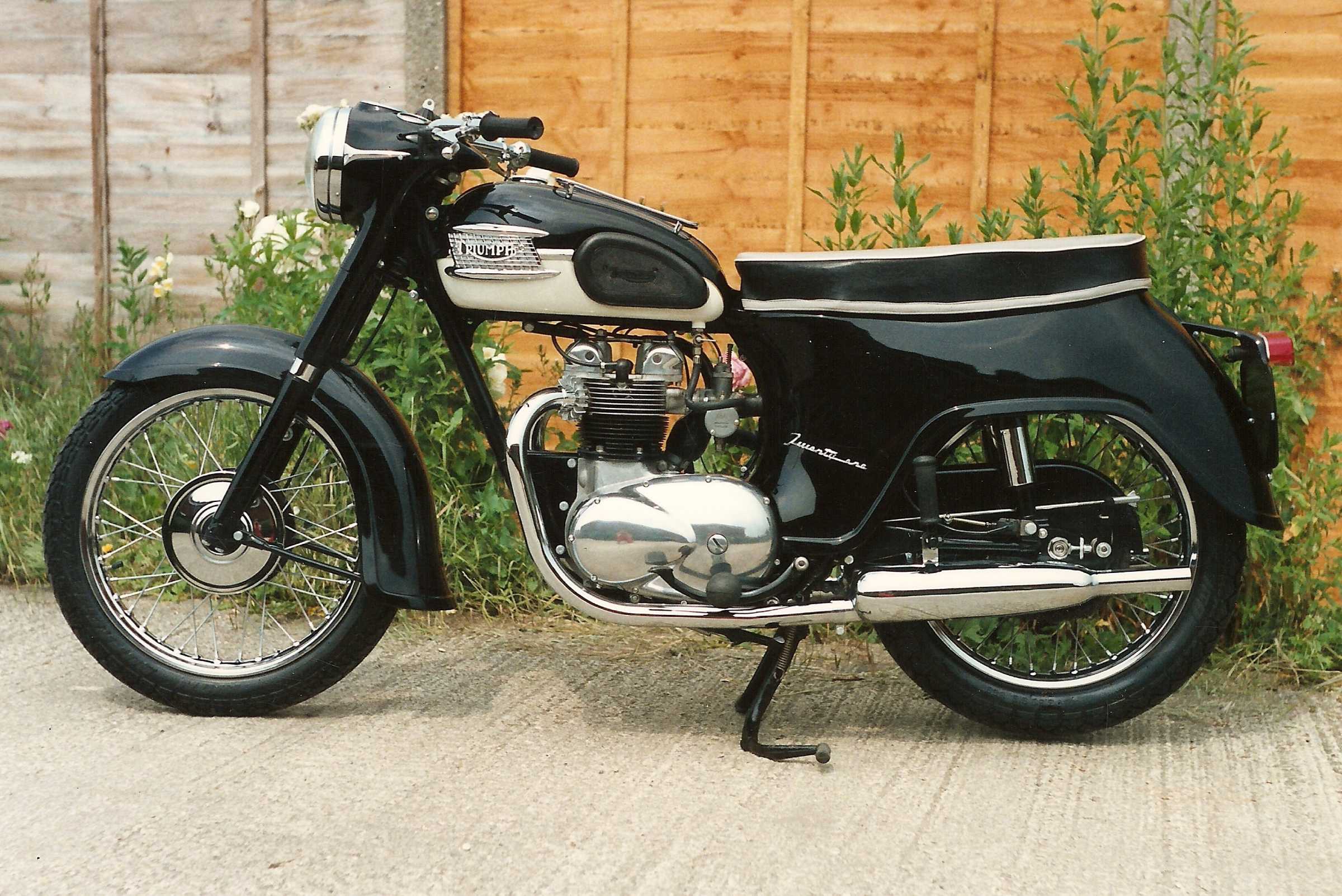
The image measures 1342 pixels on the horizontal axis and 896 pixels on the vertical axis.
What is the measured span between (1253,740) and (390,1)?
406cm

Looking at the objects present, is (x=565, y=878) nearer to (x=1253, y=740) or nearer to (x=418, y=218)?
(x=418, y=218)

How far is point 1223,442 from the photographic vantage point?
283 cm

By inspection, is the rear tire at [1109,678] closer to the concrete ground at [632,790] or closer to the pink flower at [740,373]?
the concrete ground at [632,790]

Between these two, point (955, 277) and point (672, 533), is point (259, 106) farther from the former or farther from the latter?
point (955, 277)

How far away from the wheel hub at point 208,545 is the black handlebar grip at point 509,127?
985 mm

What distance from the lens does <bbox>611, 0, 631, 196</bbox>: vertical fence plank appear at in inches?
194

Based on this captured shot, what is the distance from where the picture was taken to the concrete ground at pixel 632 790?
2309 millimetres

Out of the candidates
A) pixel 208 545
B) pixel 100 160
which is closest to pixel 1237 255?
pixel 208 545

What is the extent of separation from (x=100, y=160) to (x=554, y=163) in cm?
360

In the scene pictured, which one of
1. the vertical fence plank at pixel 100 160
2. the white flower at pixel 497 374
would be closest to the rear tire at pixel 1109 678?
the white flower at pixel 497 374

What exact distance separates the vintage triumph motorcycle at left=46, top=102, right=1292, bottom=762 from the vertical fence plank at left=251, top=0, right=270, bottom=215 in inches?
102

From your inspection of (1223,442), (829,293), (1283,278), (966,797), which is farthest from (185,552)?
(1283,278)

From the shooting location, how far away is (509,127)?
2.73 m

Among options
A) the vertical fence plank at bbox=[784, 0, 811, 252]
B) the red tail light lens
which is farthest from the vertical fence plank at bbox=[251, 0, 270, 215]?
the red tail light lens
